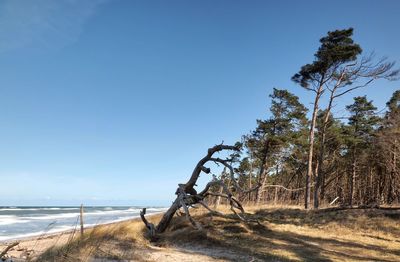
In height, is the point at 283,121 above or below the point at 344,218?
above

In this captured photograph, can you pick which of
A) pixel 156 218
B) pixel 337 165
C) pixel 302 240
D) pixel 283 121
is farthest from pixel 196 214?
pixel 337 165

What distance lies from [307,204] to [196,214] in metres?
7.61

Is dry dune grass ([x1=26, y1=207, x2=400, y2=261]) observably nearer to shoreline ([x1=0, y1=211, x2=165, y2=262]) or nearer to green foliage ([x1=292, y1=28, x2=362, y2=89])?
shoreline ([x1=0, y1=211, x2=165, y2=262])

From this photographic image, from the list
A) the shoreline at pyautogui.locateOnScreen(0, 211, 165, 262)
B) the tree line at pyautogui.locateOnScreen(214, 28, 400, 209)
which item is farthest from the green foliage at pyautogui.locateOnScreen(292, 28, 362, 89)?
the shoreline at pyautogui.locateOnScreen(0, 211, 165, 262)

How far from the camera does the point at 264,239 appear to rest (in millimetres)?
13867

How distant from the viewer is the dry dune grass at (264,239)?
34.7 feet

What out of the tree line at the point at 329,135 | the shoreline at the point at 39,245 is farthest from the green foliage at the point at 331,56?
the shoreline at the point at 39,245

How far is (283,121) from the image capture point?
31.9m

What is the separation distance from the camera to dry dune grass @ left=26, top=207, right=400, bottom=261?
1059 centimetres

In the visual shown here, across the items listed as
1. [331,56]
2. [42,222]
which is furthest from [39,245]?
[42,222]

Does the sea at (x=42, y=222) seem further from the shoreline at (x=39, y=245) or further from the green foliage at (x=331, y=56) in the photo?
the green foliage at (x=331, y=56)

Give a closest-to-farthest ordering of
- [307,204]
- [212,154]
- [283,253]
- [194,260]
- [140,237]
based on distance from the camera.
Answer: [194,260]
[283,253]
[140,237]
[212,154]
[307,204]

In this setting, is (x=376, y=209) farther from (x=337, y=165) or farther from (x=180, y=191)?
(x=337, y=165)

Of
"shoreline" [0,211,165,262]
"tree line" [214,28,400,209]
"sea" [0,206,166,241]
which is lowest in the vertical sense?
"sea" [0,206,166,241]
